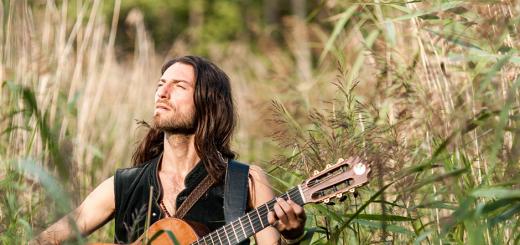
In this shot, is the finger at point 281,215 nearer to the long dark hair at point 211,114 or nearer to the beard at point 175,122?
the long dark hair at point 211,114

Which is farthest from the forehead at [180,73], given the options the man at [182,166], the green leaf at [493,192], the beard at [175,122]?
the green leaf at [493,192]

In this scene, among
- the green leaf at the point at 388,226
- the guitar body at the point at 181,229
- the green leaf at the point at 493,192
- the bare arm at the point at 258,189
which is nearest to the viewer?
the green leaf at the point at 493,192

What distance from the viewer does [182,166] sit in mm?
4250

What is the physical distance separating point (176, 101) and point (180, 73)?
138 mm

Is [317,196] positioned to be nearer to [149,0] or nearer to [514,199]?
[514,199]

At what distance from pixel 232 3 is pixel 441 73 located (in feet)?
71.4

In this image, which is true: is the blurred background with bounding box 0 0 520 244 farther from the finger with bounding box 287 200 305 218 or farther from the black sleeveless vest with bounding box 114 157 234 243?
the black sleeveless vest with bounding box 114 157 234 243

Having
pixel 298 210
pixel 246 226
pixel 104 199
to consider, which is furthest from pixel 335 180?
pixel 104 199

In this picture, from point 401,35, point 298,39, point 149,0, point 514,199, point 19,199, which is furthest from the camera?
point 149,0

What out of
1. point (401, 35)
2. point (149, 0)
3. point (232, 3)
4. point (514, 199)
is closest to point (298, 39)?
point (401, 35)

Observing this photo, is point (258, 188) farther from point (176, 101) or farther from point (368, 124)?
point (368, 124)

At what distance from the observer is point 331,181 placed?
143 inches

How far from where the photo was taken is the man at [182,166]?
13.5ft

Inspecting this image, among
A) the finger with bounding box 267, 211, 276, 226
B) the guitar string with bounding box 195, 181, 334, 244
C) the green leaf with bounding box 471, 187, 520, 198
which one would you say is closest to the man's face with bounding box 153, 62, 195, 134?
the guitar string with bounding box 195, 181, 334, 244
